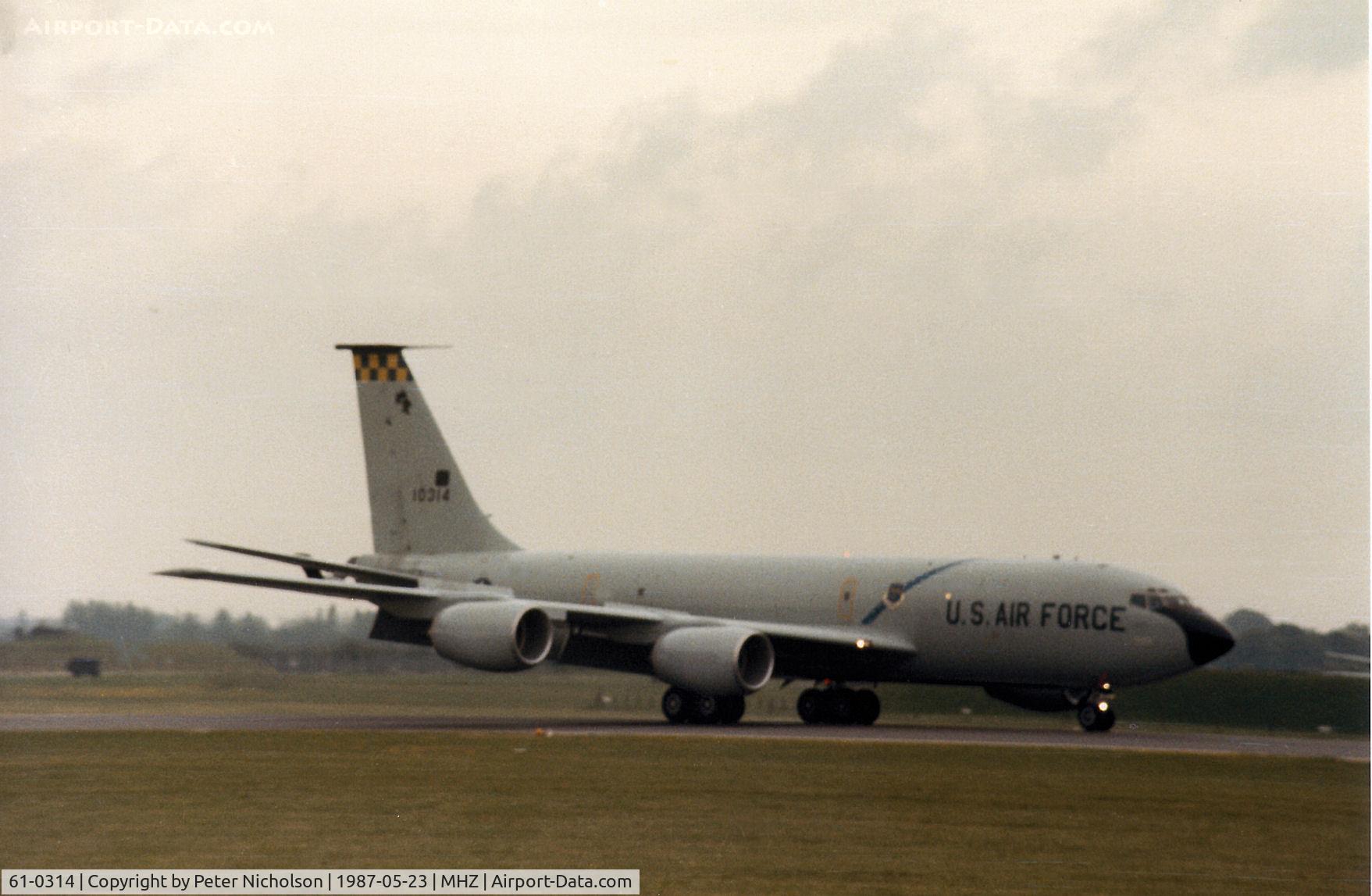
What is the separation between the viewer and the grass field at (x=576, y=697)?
33250 mm

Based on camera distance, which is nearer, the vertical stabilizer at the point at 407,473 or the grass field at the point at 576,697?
the grass field at the point at 576,697

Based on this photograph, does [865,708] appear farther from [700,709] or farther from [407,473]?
[407,473]

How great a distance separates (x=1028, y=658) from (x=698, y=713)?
5378mm

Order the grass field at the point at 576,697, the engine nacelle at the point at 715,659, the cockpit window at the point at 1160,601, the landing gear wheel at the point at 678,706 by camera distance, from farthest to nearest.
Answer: the landing gear wheel at the point at 678,706
the grass field at the point at 576,697
the engine nacelle at the point at 715,659
the cockpit window at the point at 1160,601

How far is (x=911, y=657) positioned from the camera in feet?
109

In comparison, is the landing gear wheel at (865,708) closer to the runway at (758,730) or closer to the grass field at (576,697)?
the runway at (758,730)

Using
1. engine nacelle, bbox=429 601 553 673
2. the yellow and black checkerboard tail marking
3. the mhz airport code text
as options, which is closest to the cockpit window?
Answer: engine nacelle, bbox=429 601 553 673

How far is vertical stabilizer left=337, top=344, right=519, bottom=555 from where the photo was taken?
39.5 meters

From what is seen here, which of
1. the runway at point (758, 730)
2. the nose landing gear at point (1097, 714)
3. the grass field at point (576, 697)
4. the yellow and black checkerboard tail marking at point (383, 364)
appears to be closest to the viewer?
the runway at point (758, 730)

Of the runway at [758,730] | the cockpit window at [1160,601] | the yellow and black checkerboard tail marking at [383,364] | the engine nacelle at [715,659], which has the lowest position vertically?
the runway at [758,730]

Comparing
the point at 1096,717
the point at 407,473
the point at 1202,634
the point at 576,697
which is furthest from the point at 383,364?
the point at 1202,634

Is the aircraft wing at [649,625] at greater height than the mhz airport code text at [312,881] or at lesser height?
greater

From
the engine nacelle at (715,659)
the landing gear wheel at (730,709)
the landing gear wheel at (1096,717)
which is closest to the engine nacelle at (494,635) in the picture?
the engine nacelle at (715,659)

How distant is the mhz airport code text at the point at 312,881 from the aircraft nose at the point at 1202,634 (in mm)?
17260
